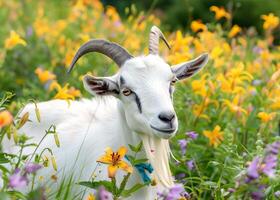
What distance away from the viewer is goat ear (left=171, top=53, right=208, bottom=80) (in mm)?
5219

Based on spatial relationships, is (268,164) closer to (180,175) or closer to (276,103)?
(180,175)

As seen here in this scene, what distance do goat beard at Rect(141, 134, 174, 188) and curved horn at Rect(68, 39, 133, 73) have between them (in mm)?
541

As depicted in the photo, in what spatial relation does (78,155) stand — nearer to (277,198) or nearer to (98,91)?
(98,91)

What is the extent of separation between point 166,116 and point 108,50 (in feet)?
2.85

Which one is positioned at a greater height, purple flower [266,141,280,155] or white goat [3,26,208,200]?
white goat [3,26,208,200]

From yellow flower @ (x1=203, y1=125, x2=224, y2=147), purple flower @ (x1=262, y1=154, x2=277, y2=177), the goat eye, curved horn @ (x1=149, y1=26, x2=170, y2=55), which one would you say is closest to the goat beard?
the goat eye

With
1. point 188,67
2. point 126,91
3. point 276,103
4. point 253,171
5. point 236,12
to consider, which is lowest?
point 253,171

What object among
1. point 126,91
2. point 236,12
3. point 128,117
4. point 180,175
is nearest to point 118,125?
point 128,117

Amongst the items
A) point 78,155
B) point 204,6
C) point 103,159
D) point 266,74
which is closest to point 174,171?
point 78,155

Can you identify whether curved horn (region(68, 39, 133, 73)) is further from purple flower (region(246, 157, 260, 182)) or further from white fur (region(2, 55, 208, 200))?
purple flower (region(246, 157, 260, 182))

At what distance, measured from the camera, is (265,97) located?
7160 millimetres

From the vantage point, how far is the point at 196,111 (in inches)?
266

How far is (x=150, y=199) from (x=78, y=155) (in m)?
0.73

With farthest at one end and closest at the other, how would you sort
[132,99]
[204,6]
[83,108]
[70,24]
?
[204,6] < [70,24] < [83,108] < [132,99]
